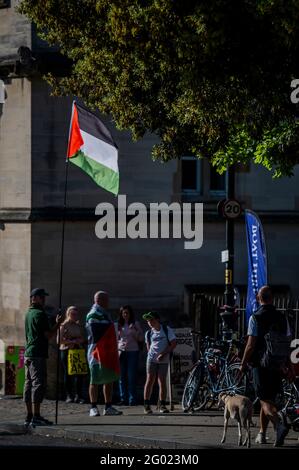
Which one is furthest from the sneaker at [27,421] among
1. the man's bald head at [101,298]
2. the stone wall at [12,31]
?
the stone wall at [12,31]

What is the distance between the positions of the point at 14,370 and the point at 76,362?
173 cm

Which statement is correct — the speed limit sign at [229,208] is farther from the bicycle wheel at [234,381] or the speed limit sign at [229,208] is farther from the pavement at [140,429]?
the pavement at [140,429]

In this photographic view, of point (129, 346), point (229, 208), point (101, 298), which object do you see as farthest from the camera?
point (129, 346)

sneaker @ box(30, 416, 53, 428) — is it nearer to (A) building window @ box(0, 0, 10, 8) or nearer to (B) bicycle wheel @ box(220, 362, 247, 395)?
(B) bicycle wheel @ box(220, 362, 247, 395)

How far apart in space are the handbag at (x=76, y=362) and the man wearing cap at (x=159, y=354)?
1.90 metres

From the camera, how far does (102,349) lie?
18.5m

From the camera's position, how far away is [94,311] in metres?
18.7

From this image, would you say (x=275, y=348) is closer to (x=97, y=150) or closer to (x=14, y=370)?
(x=97, y=150)

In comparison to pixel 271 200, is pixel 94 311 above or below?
below

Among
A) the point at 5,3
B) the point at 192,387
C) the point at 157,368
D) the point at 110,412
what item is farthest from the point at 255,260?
the point at 5,3

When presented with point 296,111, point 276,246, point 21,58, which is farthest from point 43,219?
point 296,111
